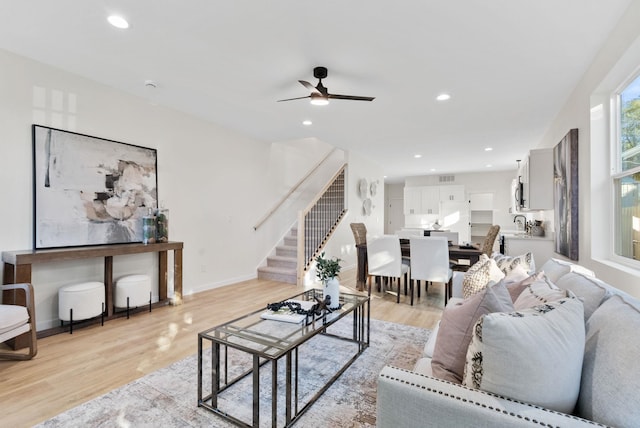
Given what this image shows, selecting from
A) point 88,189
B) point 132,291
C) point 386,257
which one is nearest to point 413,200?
point 386,257

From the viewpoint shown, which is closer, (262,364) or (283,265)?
(262,364)

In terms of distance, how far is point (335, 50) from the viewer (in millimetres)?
2656

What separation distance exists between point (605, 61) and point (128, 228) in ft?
16.6

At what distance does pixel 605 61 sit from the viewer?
2.50 m

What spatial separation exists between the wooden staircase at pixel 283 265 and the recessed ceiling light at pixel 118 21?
410 centimetres

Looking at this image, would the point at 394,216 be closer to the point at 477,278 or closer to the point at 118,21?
the point at 477,278

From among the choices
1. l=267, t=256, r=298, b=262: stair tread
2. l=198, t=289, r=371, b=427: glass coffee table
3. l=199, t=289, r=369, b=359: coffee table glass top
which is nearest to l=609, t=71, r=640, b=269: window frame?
l=198, t=289, r=371, b=427: glass coffee table

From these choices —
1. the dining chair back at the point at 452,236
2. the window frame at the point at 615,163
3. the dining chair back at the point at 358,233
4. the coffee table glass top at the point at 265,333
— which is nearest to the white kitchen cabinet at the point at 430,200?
the dining chair back at the point at 452,236

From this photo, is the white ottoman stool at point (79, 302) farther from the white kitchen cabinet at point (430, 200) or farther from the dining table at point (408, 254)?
the white kitchen cabinet at point (430, 200)

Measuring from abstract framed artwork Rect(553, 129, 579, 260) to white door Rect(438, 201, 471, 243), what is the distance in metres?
5.31

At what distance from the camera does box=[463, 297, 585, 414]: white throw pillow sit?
91 centimetres

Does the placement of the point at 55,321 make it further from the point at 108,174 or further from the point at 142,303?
the point at 108,174

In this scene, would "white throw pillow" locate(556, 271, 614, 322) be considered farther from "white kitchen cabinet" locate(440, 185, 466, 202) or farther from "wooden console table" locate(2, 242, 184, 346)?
"white kitchen cabinet" locate(440, 185, 466, 202)

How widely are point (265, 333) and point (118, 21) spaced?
255 centimetres
